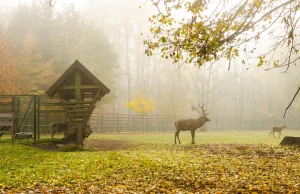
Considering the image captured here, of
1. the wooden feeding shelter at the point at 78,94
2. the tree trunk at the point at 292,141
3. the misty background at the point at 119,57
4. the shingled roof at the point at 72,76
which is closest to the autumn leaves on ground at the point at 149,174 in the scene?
the tree trunk at the point at 292,141

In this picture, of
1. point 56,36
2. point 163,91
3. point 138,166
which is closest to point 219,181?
point 138,166

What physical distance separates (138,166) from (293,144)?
8353 mm

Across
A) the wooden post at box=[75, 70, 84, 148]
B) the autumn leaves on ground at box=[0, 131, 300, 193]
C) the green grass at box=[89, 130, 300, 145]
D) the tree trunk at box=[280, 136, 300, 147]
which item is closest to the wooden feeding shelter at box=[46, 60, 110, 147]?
the wooden post at box=[75, 70, 84, 148]

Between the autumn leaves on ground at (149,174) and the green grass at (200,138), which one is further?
the green grass at (200,138)

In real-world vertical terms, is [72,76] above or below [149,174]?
above

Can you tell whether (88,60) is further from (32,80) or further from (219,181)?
(219,181)

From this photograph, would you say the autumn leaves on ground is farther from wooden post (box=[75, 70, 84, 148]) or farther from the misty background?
the misty background

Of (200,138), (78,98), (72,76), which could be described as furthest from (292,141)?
(72,76)

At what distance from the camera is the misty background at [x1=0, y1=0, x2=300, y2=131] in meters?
33.7

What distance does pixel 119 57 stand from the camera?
4838cm

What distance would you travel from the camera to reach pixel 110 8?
46.5 metres

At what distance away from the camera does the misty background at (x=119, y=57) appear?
33656 mm

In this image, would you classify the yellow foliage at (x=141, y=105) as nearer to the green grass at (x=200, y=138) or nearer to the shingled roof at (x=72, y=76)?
the green grass at (x=200, y=138)

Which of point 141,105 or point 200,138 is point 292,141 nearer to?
point 200,138
